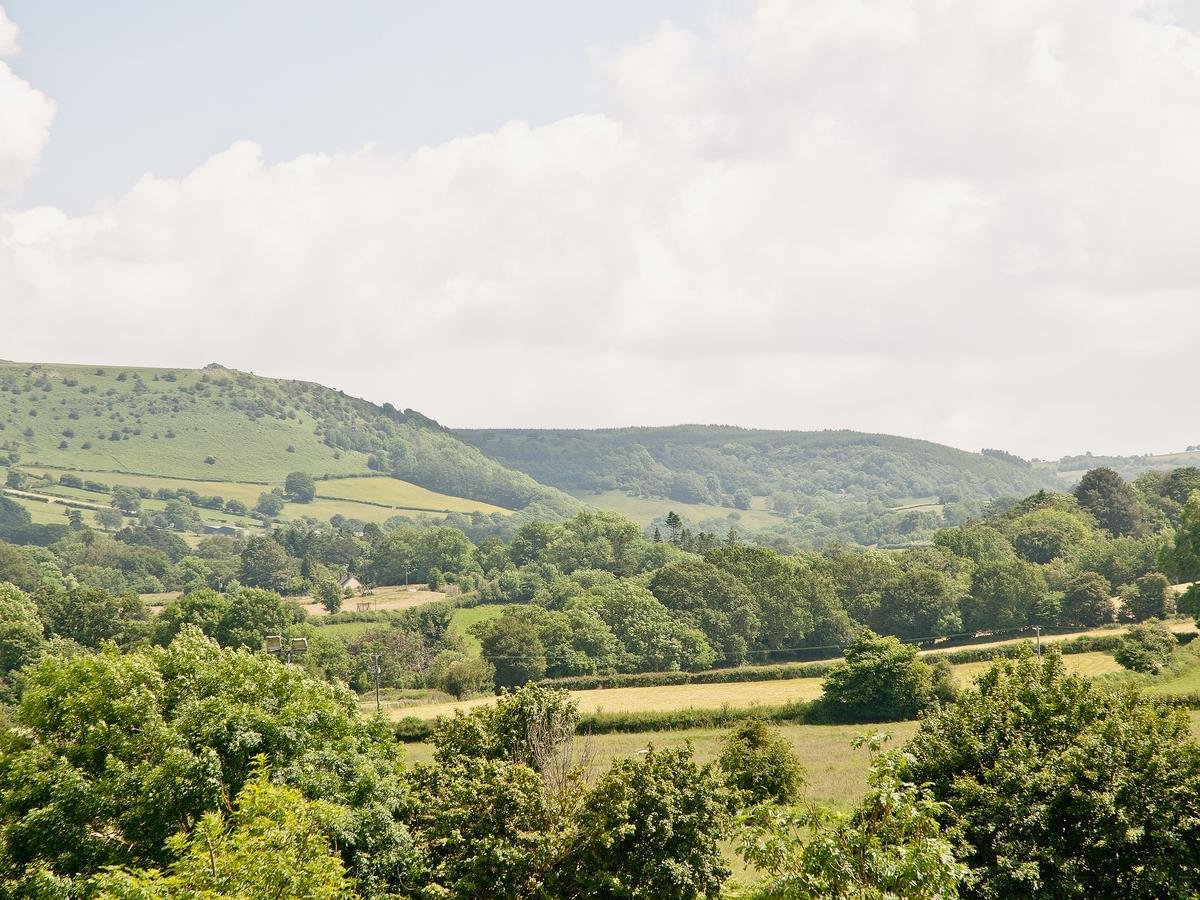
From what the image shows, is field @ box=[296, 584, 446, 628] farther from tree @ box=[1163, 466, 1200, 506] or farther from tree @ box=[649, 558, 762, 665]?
tree @ box=[1163, 466, 1200, 506]

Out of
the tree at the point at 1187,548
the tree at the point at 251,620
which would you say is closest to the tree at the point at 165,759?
the tree at the point at 251,620

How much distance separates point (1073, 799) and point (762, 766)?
22.7m

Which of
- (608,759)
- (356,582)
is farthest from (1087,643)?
(356,582)

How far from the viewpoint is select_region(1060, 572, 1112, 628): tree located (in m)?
113

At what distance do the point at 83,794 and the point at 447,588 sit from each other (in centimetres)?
14248

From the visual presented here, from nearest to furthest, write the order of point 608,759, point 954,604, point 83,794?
point 83,794, point 608,759, point 954,604

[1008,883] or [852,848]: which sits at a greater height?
[852,848]

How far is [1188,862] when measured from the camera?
1200 inches

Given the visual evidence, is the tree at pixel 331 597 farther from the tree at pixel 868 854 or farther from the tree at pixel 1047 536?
the tree at pixel 868 854

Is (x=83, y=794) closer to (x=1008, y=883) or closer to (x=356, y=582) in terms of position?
(x=1008, y=883)

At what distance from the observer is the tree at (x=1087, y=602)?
113438 millimetres

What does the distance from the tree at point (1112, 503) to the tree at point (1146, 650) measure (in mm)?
86824

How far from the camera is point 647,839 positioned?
34125 mm

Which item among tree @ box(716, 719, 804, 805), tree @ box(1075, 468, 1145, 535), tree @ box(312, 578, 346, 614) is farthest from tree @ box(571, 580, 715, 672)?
tree @ box(1075, 468, 1145, 535)
